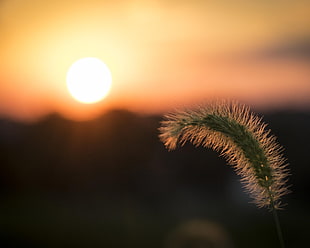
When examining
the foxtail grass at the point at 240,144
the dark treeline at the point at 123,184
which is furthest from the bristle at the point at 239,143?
the dark treeline at the point at 123,184

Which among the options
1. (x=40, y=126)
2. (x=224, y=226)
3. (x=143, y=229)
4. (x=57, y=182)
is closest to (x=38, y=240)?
(x=143, y=229)

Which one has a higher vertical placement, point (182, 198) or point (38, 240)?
point (182, 198)

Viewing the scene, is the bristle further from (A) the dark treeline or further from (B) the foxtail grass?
(A) the dark treeline

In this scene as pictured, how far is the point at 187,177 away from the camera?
3775 cm

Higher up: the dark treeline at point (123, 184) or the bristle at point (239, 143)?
the dark treeline at point (123, 184)

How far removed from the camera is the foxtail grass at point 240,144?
12.6 feet

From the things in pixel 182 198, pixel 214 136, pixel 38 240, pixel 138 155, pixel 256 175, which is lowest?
pixel 256 175

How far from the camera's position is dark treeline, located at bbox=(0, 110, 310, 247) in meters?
26.5

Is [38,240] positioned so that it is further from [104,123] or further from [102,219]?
[104,123]

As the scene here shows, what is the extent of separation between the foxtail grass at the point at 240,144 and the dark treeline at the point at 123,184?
20.4 meters

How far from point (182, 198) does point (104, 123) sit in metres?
7.49

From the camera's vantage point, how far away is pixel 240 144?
3924 mm

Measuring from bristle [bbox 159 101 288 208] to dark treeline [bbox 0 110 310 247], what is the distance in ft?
66.8

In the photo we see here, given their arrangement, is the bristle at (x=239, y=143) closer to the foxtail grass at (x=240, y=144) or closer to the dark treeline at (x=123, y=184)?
the foxtail grass at (x=240, y=144)
